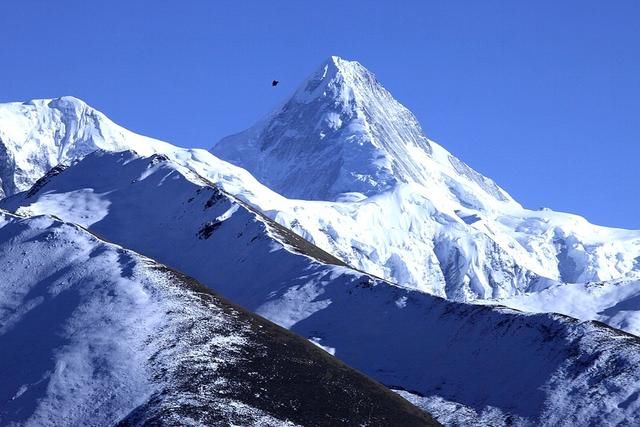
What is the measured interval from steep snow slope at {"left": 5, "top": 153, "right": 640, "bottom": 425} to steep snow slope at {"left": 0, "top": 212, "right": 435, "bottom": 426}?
16.0 meters

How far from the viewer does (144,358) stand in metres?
123

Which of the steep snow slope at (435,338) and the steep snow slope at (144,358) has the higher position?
the steep snow slope at (435,338)

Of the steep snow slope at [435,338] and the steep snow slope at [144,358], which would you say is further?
the steep snow slope at [435,338]

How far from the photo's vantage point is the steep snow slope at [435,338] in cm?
13300

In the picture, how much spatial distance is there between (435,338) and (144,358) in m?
43.0

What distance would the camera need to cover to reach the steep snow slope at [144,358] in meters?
114

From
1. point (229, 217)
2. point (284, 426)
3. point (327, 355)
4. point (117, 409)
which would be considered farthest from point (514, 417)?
point (229, 217)

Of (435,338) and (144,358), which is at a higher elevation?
(435,338)

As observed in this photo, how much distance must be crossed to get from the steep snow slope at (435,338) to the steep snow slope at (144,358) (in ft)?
52.4

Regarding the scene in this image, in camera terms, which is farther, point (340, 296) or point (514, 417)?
point (340, 296)

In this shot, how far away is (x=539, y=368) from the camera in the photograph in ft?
A: 456

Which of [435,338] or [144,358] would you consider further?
[435,338]

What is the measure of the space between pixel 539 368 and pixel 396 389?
50.8ft

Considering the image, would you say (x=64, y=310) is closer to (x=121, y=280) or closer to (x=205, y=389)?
(x=121, y=280)
